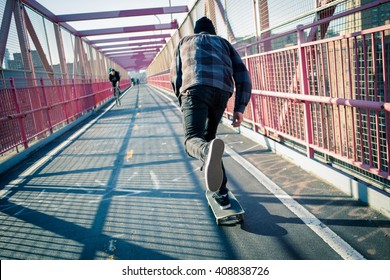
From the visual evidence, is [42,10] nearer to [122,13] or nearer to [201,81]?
[122,13]

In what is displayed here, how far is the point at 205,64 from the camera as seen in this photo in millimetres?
2834

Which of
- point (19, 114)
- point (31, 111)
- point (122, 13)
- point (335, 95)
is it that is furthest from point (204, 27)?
point (122, 13)

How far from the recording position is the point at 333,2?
3.85 metres

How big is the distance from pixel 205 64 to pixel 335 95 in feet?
6.08

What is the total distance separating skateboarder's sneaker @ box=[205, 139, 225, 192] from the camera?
2396 millimetres

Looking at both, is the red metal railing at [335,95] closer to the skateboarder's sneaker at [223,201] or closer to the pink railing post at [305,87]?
the pink railing post at [305,87]

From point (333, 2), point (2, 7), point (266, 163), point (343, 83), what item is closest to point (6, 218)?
point (266, 163)

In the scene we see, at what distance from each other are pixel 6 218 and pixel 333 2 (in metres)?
5.06

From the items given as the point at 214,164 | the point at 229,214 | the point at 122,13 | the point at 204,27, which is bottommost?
the point at 229,214

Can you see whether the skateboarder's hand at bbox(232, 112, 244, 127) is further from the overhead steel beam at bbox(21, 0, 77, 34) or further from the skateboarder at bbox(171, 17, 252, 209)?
the overhead steel beam at bbox(21, 0, 77, 34)

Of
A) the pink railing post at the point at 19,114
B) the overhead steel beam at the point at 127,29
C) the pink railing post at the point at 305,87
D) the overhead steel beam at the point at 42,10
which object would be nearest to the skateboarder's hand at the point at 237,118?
the pink railing post at the point at 305,87

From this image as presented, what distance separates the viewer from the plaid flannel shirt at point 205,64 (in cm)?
283

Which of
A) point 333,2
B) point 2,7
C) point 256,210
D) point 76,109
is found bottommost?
point 256,210
